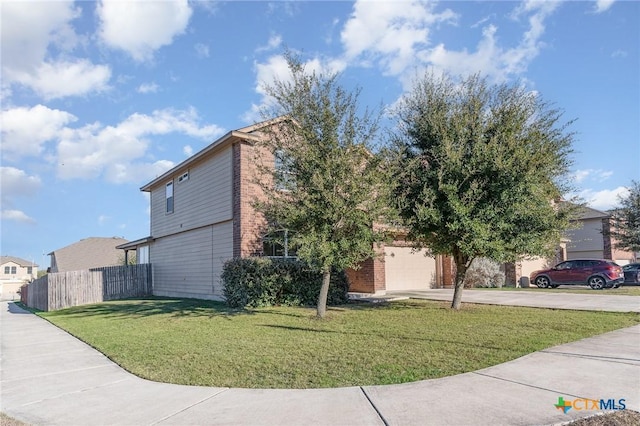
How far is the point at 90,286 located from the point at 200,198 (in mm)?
7461

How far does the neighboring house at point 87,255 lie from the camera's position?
4728 cm

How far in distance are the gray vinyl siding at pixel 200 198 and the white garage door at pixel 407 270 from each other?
25.2 ft

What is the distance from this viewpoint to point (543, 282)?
79.0ft

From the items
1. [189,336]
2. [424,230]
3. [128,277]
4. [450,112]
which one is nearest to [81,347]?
[189,336]

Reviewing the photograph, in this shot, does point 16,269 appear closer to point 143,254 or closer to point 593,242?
point 143,254

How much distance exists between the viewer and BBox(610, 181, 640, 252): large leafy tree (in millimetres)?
27625

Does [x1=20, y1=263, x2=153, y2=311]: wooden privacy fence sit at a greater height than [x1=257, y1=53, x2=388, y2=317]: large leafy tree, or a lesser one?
lesser

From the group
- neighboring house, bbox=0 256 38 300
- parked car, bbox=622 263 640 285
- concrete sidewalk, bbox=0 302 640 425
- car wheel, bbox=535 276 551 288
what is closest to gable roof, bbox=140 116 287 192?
concrete sidewalk, bbox=0 302 640 425

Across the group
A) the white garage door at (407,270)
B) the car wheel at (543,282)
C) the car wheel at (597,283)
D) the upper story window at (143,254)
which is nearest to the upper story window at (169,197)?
the upper story window at (143,254)

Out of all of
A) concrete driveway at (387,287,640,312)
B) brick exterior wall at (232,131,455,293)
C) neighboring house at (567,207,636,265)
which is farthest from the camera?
Answer: neighboring house at (567,207,636,265)

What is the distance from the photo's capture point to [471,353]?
7.25 meters

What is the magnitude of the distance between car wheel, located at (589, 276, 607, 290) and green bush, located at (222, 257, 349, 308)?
47.3 feet

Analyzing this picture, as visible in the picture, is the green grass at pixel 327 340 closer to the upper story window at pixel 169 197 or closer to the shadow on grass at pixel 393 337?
the shadow on grass at pixel 393 337

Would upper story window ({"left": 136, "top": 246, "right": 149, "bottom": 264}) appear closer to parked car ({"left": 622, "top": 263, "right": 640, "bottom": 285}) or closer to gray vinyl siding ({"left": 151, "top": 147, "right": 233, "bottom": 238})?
gray vinyl siding ({"left": 151, "top": 147, "right": 233, "bottom": 238})
